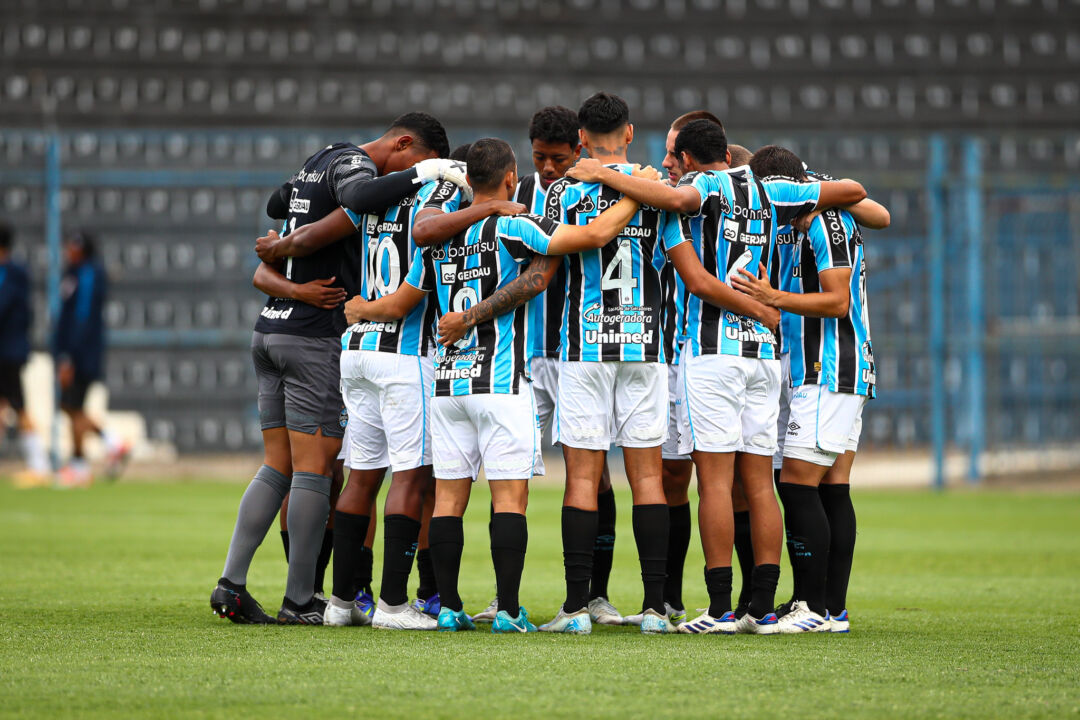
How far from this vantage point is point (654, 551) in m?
4.98

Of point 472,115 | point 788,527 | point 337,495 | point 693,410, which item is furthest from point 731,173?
point 472,115

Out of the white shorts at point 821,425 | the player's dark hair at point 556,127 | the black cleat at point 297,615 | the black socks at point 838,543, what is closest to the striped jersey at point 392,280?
the player's dark hair at point 556,127

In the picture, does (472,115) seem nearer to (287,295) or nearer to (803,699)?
(287,295)

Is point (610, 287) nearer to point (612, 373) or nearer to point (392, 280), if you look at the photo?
point (612, 373)

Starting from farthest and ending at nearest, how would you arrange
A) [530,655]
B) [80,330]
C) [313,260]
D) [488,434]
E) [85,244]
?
[80,330]
[85,244]
[313,260]
[488,434]
[530,655]

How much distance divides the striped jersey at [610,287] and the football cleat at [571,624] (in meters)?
0.89

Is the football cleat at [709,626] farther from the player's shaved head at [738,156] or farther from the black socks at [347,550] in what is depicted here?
the player's shaved head at [738,156]

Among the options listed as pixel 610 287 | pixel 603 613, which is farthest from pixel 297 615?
pixel 610 287

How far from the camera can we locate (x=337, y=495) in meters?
5.84

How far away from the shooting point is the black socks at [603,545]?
18.1 feet

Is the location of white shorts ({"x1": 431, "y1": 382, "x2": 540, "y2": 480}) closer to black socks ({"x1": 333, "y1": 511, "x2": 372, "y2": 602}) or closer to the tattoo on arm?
the tattoo on arm

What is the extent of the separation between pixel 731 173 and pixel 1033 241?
9666 mm

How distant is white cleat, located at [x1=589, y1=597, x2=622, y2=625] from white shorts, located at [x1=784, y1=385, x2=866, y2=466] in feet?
2.96

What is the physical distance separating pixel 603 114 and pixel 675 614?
1.96 meters
